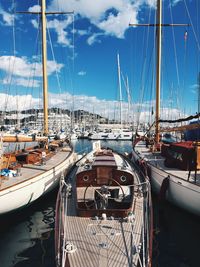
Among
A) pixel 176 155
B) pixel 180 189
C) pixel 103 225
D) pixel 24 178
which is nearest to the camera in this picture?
pixel 103 225

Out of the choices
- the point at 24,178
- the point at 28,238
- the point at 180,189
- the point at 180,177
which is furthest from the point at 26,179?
the point at 180,177

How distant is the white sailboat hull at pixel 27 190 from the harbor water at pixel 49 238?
89 cm

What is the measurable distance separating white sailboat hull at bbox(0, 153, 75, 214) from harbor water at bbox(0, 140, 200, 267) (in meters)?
0.89

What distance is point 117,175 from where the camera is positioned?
422 inches

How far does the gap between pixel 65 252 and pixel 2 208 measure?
4.90m

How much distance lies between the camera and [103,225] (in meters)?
8.22

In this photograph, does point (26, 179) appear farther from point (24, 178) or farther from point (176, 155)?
point (176, 155)

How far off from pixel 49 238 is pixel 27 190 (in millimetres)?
2633

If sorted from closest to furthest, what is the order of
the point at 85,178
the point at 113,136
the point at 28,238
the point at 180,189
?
the point at 28,238
the point at 85,178
the point at 180,189
the point at 113,136

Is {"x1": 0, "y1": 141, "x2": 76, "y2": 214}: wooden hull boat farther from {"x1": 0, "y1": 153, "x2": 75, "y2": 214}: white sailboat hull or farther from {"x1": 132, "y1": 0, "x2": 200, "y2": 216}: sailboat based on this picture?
{"x1": 132, "y1": 0, "x2": 200, "y2": 216}: sailboat

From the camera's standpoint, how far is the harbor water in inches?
Answer: 348

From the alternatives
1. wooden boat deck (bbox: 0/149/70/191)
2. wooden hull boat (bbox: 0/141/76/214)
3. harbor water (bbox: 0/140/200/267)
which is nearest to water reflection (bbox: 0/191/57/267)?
harbor water (bbox: 0/140/200/267)

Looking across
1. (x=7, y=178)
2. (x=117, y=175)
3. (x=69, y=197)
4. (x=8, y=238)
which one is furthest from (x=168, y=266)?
(x=7, y=178)

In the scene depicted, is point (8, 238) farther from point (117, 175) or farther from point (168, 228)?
point (168, 228)
